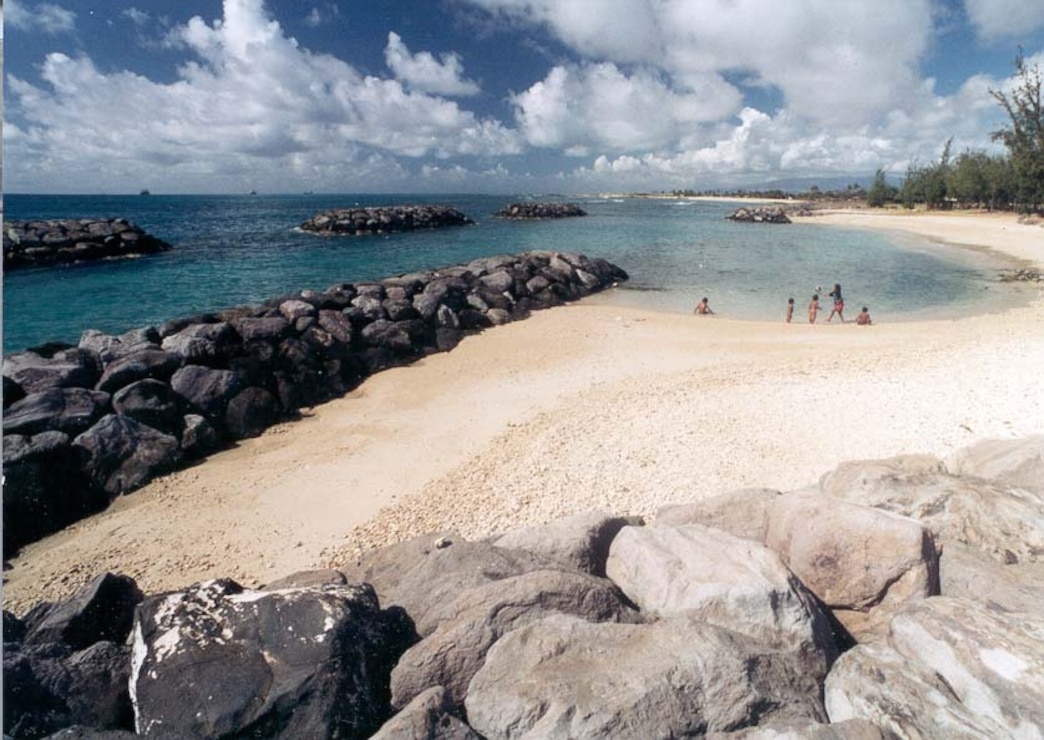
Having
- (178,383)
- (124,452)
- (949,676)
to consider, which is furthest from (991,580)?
(178,383)

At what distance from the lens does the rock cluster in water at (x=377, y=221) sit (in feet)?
212

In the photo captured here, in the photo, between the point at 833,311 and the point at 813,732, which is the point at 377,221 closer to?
the point at 833,311

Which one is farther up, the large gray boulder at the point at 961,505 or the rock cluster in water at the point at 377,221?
the rock cluster in water at the point at 377,221

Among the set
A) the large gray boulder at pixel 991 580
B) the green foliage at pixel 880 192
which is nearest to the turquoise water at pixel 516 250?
the large gray boulder at pixel 991 580

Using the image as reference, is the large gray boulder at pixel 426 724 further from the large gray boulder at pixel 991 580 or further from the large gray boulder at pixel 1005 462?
the large gray boulder at pixel 1005 462

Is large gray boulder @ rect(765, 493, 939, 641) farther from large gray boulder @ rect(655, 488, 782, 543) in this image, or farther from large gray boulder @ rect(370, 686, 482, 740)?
large gray boulder @ rect(370, 686, 482, 740)

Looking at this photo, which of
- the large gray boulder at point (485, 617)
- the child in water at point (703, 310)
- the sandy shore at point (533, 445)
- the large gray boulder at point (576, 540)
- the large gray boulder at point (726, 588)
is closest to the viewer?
the large gray boulder at point (485, 617)

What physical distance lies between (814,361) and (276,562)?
13576mm

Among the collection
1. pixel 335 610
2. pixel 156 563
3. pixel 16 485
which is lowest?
pixel 156 563

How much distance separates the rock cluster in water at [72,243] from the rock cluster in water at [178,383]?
32821 mm

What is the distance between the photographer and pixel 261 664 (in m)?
5.00

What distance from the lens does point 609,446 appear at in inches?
419

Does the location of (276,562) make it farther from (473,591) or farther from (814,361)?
(814,361)

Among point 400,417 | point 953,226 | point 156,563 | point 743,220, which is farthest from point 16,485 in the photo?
point 743,220
